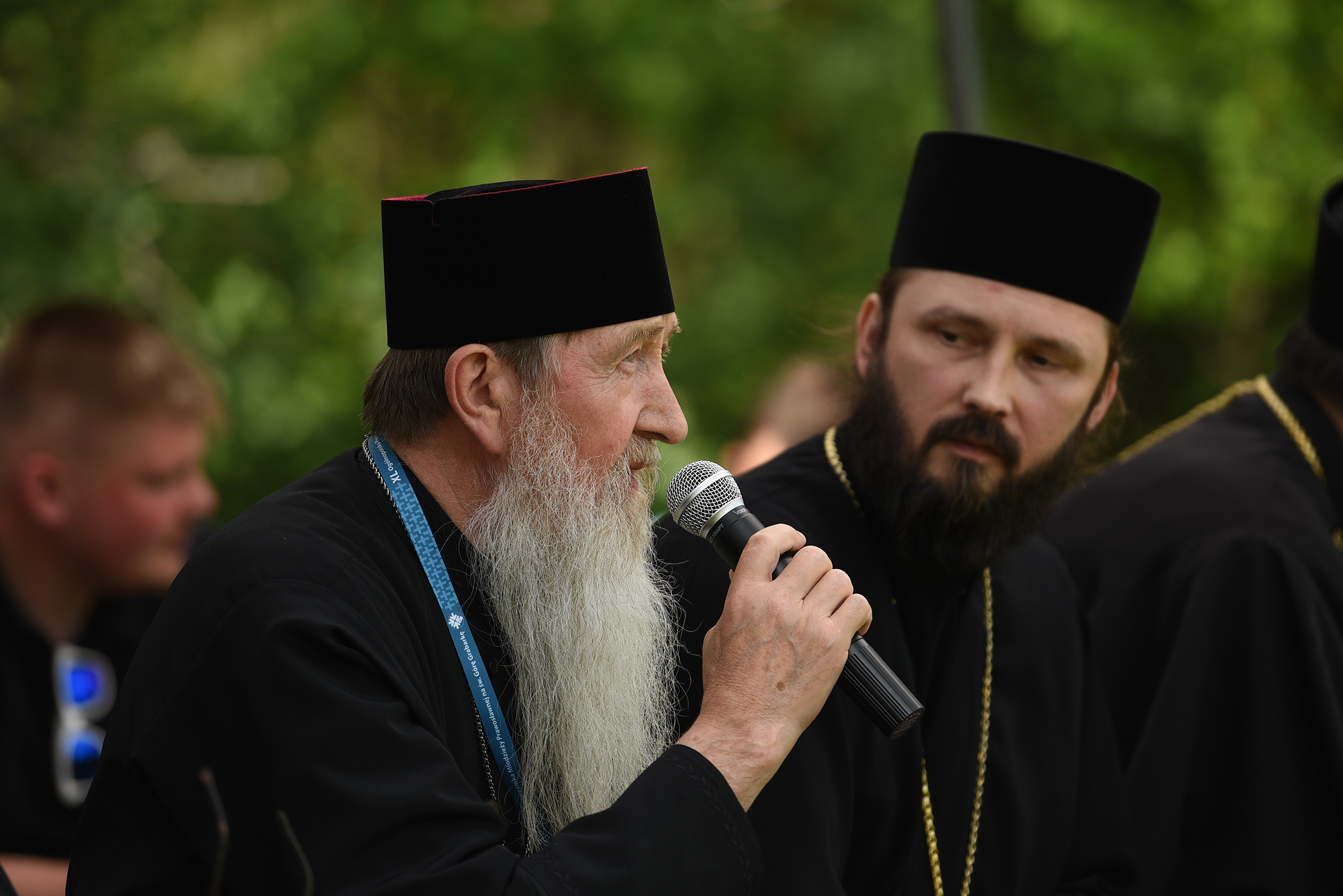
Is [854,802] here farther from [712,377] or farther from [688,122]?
[688,122]

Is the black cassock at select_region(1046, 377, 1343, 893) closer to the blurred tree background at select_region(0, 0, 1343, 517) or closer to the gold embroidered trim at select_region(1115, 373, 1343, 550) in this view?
the gold embroidered trim at select_region(1115, 373, 1343, 550)

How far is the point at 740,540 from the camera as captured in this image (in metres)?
Answer: 2.42

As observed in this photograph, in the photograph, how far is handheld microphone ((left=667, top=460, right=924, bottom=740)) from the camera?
2.29 m

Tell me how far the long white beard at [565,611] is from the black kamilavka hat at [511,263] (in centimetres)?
18

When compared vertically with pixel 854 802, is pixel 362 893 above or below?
above

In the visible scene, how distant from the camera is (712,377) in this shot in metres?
9.10

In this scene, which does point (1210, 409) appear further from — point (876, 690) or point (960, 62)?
point (876, 690)

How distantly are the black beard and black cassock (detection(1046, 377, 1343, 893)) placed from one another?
26.9 inches

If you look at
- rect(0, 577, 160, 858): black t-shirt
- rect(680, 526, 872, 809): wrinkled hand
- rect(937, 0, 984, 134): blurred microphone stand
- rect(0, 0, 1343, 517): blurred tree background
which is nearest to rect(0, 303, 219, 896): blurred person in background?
rect(0, 577, 160, 858): black t-shirt

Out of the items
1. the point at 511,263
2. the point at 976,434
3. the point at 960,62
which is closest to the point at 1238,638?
the point at 976,434

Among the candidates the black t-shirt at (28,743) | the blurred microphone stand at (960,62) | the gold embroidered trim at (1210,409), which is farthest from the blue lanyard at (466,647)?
the blurred microphone stand at (960,62)

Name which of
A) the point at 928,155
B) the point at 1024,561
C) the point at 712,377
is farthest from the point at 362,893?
the point at 712,377

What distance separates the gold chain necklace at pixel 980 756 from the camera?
298 cm

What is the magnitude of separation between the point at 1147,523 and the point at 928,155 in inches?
49.3
